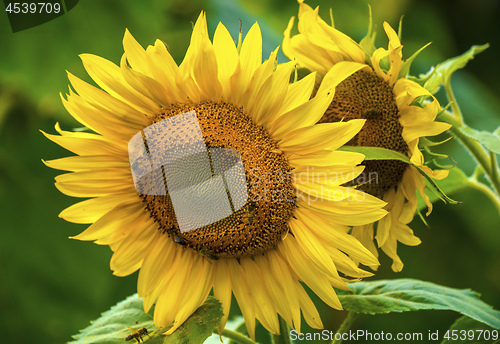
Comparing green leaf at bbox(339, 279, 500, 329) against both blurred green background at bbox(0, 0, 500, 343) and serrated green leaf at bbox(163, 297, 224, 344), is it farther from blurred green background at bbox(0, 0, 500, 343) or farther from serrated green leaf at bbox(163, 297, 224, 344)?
blurred green background at bbox(0, 0, 500, 343)

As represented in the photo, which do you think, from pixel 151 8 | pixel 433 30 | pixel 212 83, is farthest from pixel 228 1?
pixel 212 83

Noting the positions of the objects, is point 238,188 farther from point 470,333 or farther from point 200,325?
point 470,333

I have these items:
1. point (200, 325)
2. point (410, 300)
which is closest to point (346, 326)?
point (410, 300)

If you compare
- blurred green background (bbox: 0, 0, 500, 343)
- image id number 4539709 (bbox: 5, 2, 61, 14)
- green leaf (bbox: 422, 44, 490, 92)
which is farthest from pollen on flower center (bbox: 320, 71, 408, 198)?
image id number 4539709 (bbox: 5, 2, 61, 14)

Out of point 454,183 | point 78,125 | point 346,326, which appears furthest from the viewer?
point 78,125

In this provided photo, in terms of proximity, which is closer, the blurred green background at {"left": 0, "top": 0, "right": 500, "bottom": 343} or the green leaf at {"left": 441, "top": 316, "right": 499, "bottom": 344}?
the green leaf at {"left": 441, "top": 316, "right": 499, "bottom": 344}
